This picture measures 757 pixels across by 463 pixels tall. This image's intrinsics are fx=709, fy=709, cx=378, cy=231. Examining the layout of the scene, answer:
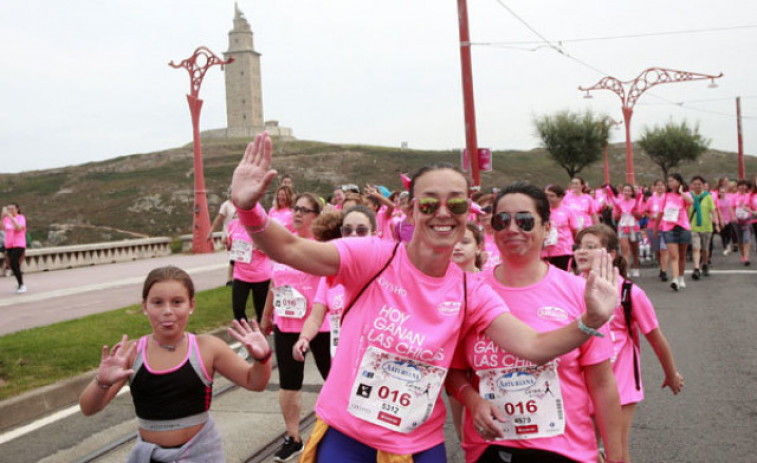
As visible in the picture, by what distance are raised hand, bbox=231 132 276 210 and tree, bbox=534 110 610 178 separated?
51062 millimetres

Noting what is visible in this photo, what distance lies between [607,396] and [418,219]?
3.31ft

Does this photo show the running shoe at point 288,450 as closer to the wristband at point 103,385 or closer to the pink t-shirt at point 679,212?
the wristband at point 103,385

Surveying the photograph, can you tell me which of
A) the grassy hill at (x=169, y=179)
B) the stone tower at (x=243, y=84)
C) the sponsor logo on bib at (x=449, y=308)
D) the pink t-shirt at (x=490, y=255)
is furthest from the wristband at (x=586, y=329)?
the stone tower at (x=243, y=84)

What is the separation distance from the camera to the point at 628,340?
3717 mm

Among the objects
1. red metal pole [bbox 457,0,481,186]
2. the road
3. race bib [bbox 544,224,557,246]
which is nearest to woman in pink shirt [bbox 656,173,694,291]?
red metal pole [bbox 457,0,481,186]

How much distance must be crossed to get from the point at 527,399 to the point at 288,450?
2.63m

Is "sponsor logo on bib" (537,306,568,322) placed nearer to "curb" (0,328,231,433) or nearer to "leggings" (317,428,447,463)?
"leggings" (317,428,447,463)

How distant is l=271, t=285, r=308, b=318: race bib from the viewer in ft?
16.7

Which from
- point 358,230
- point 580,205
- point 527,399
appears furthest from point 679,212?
point 527,399

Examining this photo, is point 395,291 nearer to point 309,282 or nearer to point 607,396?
point 607,396

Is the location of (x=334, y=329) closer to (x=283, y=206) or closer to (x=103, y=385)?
(x=103, y=385)

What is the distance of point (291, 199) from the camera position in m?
7.54

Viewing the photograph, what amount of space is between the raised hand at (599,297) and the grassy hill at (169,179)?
40272 mm

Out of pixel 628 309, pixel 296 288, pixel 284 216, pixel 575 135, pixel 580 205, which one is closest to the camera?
pixel 628 309
